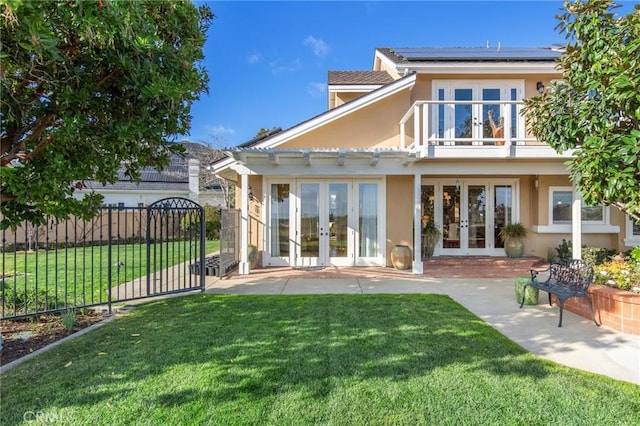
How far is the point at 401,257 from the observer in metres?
10.8

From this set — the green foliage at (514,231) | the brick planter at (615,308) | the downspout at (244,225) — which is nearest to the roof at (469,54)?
the green foliage at (514,231)

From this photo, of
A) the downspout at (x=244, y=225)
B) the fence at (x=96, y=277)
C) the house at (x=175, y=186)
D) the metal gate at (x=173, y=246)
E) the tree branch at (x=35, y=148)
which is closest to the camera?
the tree branch at (x=35, y=148)

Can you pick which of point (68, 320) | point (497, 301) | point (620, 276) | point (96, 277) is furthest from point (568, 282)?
point (96, 277)

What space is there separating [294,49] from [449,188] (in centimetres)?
1056

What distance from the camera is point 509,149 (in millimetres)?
9438

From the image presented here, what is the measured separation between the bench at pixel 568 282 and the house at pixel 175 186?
22.6 metres

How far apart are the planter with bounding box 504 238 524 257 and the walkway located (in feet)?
4.26

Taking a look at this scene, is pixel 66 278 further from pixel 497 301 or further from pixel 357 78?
pixel 357 78

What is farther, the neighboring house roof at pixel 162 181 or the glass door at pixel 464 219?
the neighboring house roof at pixel 162 181

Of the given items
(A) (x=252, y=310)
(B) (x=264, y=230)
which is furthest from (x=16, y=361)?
(B) (x=264, y=230)

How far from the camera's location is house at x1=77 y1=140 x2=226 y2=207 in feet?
79.1

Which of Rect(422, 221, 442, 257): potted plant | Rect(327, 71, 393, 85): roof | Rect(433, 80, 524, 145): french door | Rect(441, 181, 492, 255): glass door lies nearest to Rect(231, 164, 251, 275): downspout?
Rect(327, 71, 393, 85): roof

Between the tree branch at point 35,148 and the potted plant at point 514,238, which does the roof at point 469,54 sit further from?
the tree branch at point 35,148

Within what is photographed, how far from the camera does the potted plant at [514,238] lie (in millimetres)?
11641
